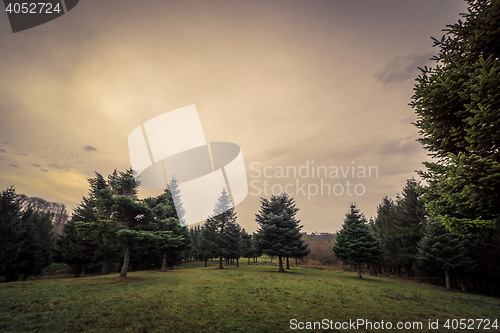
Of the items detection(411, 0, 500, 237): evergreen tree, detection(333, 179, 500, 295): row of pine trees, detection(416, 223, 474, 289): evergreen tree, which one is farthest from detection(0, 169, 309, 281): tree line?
detection(411, 0, 500, 237): evergreen tree

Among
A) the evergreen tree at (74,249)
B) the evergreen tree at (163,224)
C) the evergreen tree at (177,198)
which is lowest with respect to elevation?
the evergreen tree at (74,249)

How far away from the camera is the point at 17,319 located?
20.9 ft

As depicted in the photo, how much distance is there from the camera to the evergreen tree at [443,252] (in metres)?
21.3

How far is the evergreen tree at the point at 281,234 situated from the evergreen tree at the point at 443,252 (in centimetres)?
1513

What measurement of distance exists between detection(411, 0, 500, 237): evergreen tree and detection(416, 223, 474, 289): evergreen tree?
20749 mm

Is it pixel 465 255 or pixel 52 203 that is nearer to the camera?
pixel 465 255

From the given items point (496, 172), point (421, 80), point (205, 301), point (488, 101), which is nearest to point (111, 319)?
point (205, 301)

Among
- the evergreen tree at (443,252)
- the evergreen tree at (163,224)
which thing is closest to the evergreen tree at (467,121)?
the evergreen tree at (163,224)

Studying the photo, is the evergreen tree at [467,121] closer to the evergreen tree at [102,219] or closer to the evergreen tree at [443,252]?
the evergreen tree at [443,252]

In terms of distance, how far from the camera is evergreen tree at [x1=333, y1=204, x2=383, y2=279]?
23.8 m

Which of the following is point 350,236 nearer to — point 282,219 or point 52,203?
point 282,219

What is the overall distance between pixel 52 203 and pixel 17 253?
4030 inches

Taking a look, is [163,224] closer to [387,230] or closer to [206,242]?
[206,242]

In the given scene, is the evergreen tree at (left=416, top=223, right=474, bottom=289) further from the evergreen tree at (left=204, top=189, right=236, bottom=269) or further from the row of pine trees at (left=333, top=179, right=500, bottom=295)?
the evergreen tree at (left=204, top=189, right=236, bottom=269)
